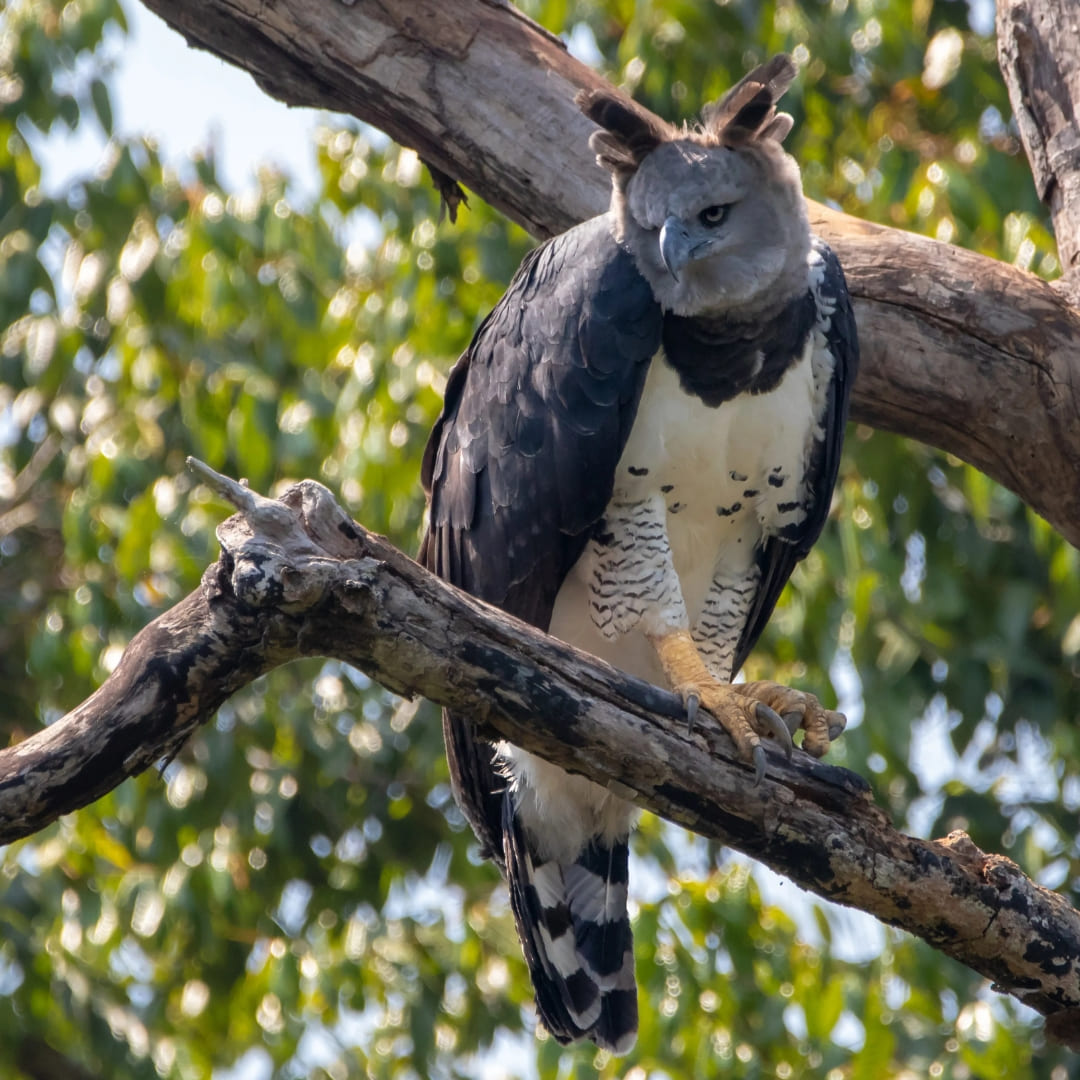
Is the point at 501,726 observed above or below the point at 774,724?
A: below

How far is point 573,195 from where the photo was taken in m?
4.00

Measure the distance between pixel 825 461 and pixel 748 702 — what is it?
79 cm

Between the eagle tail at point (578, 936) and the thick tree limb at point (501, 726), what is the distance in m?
0.91

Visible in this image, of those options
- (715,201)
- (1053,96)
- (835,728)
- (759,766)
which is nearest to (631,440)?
(715,201)

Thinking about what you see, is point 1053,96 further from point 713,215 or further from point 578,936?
point 578,936

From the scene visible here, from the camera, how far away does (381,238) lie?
6.06 metres

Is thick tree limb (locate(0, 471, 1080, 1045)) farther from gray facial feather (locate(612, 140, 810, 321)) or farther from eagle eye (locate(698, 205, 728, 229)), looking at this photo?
eagle eye (locate(698, 205, 728, 229))

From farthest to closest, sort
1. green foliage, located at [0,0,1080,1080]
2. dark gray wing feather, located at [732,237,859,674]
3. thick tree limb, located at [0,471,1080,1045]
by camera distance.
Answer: green foliage, located at [0,0,1080,1080]
dark gray wing feather, located at [732,237,859,674]
thick tree limb, located at [0,471,1080,1045]

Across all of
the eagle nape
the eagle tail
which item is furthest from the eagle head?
the eagle tail

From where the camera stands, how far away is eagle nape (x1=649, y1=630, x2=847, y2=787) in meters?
3.19

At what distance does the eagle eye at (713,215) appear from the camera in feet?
11.7

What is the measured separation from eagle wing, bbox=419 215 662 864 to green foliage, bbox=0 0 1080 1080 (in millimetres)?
1373

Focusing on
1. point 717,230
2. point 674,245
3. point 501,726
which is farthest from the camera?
point 717,230

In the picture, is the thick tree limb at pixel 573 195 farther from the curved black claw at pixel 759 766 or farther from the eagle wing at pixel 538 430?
the curved black claw at pixel 759 766
